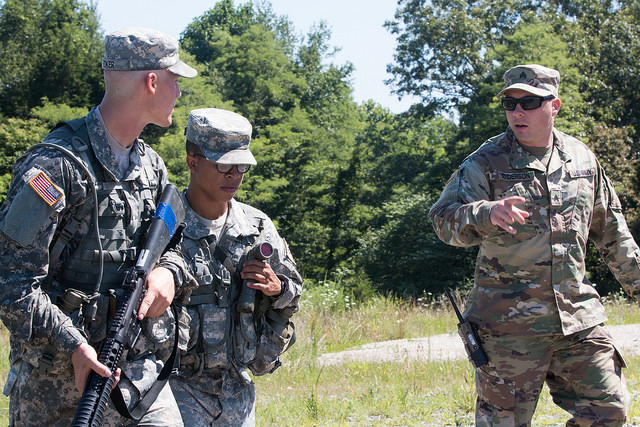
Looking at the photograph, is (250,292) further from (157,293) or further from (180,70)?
(180,70)

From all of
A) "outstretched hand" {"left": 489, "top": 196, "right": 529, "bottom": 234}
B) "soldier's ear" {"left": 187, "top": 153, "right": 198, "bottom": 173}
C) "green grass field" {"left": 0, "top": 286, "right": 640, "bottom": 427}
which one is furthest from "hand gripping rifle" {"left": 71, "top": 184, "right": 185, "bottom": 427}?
"green grass field" {"left": 0, "top": 286, "right": 640, "bottom": 427}

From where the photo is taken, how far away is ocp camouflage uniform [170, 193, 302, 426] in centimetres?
339

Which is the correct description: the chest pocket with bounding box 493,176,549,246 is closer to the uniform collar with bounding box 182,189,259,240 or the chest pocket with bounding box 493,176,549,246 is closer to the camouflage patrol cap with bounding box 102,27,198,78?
the uniform collar with bounding box 182,189,259,240

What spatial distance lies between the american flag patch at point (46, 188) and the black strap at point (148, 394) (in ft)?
2.50

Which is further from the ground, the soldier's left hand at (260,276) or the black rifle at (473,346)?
the soldier's left hand at (260,276)

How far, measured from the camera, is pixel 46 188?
100 inches

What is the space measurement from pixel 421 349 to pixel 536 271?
17.5ft

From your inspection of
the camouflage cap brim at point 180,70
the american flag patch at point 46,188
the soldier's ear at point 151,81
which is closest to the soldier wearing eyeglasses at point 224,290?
the camouflage cap brim at point 180,70

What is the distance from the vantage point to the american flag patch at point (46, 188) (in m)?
2.53

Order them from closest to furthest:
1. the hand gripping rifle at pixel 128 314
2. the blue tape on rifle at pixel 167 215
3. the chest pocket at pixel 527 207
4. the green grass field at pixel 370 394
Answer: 1. the hand gripping rifle at pixel 128 314
2. the blue tape on rifle at pixel 167 215
3. the chest pocket at pixel 527 207
4. the green grass field at pixel 370 394

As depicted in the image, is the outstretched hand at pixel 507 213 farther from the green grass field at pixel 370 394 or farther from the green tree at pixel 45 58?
the green tree at pixel 45 58

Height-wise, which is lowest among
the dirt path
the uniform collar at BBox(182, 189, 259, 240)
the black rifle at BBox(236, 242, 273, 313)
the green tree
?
the green tree

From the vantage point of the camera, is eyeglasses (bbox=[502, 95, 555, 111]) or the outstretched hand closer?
the outstretched hand

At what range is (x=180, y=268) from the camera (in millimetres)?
3062
